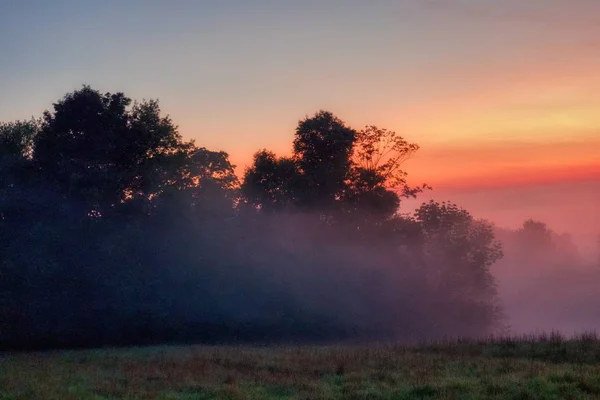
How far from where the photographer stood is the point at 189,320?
4581cm

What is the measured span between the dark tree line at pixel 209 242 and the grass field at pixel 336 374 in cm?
1269

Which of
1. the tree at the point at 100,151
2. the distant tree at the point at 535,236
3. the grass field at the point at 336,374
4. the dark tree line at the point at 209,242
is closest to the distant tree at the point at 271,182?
the dark tree line at the point at 209,242

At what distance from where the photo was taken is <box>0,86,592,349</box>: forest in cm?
4206

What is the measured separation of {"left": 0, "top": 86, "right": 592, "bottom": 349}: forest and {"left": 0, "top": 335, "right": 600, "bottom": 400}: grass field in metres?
12.7

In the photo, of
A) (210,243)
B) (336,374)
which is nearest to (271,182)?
(210,243)

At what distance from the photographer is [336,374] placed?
72.3 feet

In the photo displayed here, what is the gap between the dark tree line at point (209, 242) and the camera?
42.1 metres

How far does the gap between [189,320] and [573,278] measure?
388 ft

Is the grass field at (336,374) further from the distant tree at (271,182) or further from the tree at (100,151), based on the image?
the distant tree at (271,182)

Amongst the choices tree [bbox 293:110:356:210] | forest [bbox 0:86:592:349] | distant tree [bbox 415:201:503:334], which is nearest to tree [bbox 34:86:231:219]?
forest [bbox 0:86:592:349]

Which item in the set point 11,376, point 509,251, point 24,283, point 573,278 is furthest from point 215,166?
point 509,251

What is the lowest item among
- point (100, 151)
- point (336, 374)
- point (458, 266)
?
point (336, 374)

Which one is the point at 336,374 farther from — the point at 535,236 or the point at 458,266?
the point at 535,236

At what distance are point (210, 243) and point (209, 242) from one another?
5.7 inches
